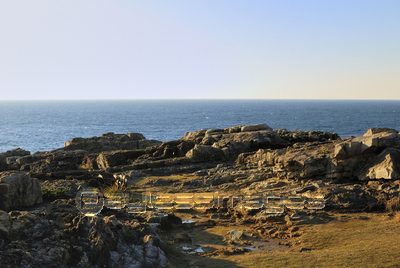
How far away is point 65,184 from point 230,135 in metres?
15.9

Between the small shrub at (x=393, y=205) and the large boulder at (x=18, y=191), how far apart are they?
15.4 metres

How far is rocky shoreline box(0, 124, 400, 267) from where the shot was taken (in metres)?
7.63

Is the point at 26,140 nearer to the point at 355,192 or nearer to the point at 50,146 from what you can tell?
the point at 50,146

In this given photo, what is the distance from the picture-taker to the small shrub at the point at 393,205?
42.6 feet

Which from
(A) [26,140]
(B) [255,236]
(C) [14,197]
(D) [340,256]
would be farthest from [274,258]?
(A) [26,140]

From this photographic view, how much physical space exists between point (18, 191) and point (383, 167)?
16844mm

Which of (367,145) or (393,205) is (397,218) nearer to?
(393,205)

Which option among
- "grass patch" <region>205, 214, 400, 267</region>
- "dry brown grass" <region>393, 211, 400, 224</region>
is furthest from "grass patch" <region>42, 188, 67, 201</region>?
"dry brown grass" <region>393, 211, 400, 224</region>

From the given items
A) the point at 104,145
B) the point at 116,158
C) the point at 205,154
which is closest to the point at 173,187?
the point at 205,154

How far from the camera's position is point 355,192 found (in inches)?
567

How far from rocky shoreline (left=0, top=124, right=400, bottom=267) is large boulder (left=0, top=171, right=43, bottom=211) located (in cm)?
4

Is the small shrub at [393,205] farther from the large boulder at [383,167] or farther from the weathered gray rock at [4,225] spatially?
the weathered gray rock at [4,225]

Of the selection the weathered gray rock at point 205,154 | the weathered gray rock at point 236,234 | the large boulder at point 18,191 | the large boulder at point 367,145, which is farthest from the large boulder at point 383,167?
the large boulder at point 18,191

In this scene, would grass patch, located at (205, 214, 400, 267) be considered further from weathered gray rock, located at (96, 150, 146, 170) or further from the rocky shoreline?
weathered gray rock, located at (96, 150, 146, 170)
